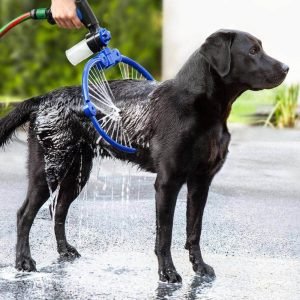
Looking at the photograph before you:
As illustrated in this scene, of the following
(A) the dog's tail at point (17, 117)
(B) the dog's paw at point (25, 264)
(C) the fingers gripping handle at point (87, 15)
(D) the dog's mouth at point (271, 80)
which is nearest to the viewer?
(D) the dog's mouth at point (271, 80)

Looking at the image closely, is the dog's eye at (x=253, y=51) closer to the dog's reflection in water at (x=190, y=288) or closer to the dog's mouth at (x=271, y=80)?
the dog's mouth at (x=271, y=80)

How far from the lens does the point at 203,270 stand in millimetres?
5293

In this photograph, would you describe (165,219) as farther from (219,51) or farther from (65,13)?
(65,13)

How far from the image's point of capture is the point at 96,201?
7.54 metres

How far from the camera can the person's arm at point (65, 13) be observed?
511 cm

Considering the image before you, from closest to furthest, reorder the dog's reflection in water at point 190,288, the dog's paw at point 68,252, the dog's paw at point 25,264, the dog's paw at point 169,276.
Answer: the dog's reflection in water at point 190,288 → the dog's paw at point 169,276 → the dog's paw at point 25,264 → the dog's paw at point 68,252

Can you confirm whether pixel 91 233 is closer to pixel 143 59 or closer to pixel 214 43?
pixel 214 43

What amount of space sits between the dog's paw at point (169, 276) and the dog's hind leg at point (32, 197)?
0.82 metres

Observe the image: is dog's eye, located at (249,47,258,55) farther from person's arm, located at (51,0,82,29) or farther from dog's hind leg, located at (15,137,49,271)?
dog's hind leg, located at (15,137,49,271)

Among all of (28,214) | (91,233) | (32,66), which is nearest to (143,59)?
(32,66)

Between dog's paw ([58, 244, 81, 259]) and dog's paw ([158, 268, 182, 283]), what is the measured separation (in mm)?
807

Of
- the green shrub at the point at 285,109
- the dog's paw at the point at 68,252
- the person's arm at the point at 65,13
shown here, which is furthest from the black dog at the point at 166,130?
the green shrub at the point at 285,109

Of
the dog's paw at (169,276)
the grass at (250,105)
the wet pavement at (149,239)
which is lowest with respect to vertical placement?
the grass at (250,105)

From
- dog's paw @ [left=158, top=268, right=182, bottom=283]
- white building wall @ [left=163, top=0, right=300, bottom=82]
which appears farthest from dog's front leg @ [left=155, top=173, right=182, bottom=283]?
white building wall @ [left=163, top=0, right=300, bottom=82]
